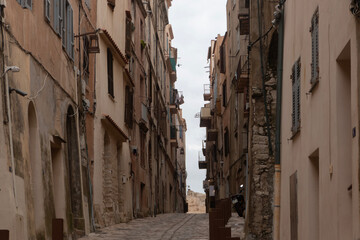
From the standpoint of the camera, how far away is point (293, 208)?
1384 centimetres

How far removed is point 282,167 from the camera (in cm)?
1576

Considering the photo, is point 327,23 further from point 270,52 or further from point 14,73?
point 270,52

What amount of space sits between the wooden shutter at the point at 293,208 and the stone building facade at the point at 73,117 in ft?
13.9

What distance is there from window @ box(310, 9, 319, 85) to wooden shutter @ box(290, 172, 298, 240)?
266cm

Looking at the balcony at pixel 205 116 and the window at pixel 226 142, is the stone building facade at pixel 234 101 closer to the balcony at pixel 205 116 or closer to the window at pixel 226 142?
the window at pixel 226 142

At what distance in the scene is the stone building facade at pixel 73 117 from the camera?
13758mm

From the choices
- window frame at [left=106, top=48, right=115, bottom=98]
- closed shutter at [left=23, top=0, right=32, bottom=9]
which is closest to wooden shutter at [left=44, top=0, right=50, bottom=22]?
closed shutter at [left=23, top=0, right=32, bottom=9]

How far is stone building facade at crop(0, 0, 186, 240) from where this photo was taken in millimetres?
13758

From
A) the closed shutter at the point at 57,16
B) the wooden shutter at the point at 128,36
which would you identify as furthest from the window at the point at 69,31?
the wooden shutter at the point at 128,36

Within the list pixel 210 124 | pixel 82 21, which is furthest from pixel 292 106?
pixel 210 124

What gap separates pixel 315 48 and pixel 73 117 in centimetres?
1074

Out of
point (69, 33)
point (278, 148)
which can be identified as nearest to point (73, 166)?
point (69, 33)

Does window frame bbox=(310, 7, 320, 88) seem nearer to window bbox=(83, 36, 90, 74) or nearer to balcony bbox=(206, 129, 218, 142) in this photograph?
window bbox=(83, 36, 90, 74)

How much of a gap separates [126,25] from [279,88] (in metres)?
16.6
